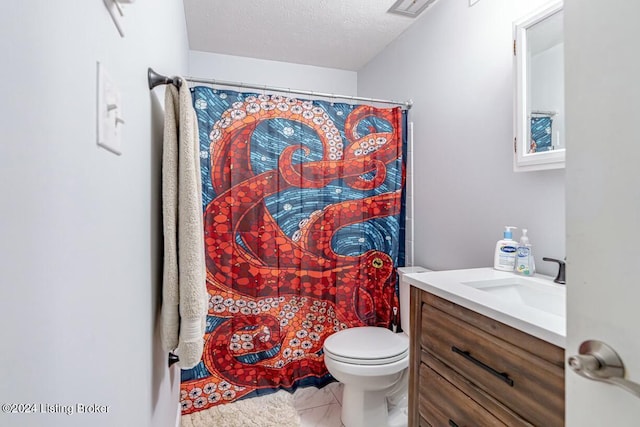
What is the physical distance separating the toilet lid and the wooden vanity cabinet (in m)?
0.28

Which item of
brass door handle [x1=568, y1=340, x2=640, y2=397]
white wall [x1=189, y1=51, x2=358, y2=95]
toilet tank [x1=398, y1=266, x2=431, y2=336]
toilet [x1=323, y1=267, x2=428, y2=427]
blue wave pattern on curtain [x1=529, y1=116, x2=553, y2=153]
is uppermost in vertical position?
white wall [x1=189, y1=51, x2=358, y2=95]

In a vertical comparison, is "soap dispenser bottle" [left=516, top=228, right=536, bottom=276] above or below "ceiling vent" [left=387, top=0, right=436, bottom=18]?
below

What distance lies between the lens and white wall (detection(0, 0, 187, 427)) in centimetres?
29

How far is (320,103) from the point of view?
1890mm

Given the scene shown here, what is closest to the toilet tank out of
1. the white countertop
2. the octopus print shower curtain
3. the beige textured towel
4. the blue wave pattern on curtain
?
the octopus print shower curtain

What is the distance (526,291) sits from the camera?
1.21 m

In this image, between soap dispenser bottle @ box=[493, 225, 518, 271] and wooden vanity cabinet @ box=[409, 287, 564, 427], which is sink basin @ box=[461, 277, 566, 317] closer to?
soap dispenser bottle @ box=[493, 225, 518, 271]

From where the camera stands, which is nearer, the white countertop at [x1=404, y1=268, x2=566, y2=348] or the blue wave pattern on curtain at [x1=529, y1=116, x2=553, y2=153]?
the white countertop at [x1=404, y1=268, x2=566, y2=348]

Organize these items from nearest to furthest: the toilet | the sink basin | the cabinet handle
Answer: the cabinet handle, the sink basin, the toilet

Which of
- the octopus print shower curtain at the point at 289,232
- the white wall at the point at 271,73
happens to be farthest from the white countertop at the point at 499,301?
the white wall at the point at 271,73

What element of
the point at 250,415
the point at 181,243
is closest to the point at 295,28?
the point at 181,243

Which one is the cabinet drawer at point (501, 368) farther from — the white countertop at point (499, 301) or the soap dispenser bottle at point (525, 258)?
the soap dispenser bottle at point (525, 258)

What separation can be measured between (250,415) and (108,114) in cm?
172

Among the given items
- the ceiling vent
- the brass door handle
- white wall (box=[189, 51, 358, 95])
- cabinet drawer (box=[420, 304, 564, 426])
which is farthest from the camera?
white wall (box=[189, 51, 358, 95])
